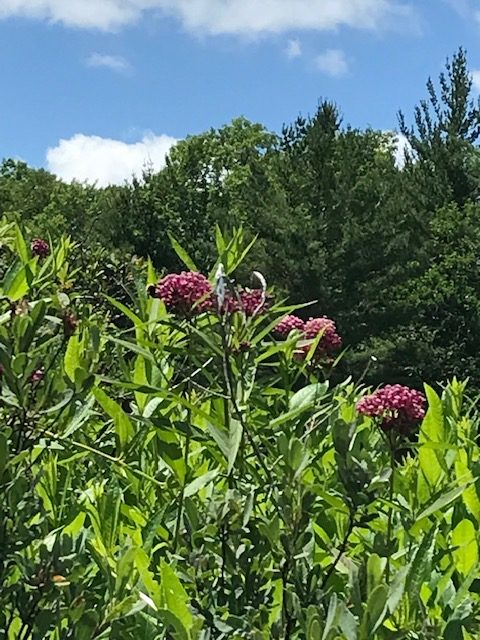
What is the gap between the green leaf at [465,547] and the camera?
1.14 meters

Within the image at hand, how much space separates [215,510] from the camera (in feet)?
3.36

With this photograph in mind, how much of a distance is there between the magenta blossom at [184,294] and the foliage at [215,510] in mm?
13

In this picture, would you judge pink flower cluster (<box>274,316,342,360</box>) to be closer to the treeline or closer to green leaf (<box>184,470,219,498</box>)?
→ green leaf (<box>184,470,219,498</box>)

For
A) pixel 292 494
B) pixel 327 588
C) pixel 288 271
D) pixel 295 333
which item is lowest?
pixel 327 588

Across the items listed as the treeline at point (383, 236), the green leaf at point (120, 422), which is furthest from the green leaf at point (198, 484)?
the treeline at point (383, 236)

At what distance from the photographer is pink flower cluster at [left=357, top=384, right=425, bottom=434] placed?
4.61 ft

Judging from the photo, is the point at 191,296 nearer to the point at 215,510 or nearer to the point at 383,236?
the point at 215,510

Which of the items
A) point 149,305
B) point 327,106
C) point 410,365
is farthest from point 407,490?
point 327,106

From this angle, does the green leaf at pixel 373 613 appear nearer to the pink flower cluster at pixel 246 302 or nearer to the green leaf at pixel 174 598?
the green leaf at pixel 174 598

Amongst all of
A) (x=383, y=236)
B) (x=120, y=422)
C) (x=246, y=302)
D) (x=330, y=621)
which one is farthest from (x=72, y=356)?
(x=383, y=236)

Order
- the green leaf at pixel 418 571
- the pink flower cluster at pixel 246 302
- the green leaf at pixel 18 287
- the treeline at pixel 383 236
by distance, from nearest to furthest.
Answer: the green leaf at pixel 418 571 < the pink flower cluster at pixel 246 302 < the green leaf at pixel 18 287 < the treeline at pixel 383 236

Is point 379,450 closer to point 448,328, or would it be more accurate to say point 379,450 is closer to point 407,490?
point 407,490

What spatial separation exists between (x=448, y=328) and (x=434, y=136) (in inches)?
245

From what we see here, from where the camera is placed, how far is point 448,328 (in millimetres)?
27844
